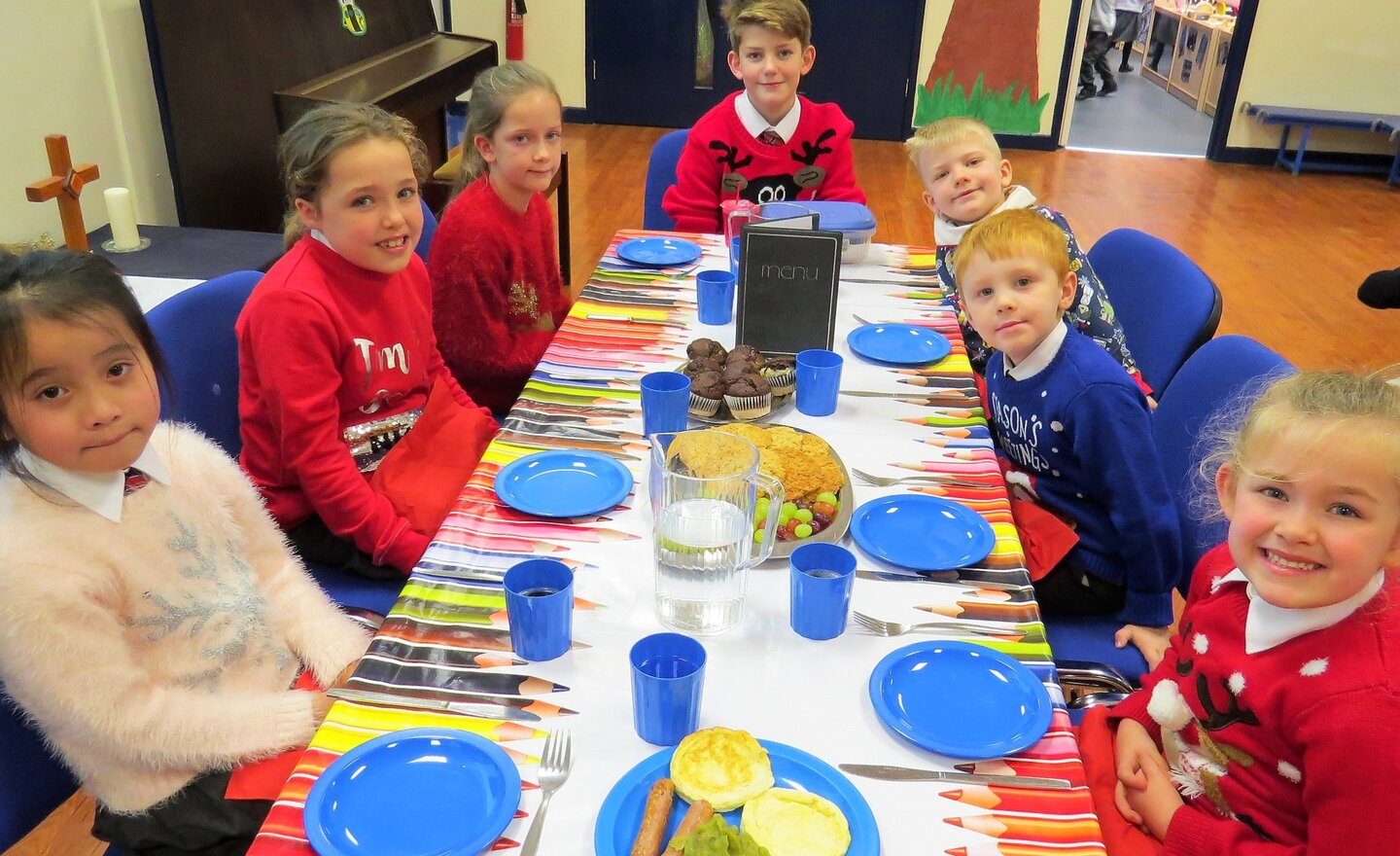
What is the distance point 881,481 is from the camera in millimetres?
Result: 1494

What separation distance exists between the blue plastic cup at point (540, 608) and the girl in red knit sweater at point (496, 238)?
1255 millimetres

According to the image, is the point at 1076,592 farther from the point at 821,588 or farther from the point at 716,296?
the point at 716,296

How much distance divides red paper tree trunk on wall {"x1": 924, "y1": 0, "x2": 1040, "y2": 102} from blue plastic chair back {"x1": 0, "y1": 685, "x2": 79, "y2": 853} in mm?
6426

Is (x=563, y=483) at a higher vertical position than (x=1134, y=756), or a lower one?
higher

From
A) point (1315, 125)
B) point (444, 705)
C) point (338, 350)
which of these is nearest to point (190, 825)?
point (444, 705)

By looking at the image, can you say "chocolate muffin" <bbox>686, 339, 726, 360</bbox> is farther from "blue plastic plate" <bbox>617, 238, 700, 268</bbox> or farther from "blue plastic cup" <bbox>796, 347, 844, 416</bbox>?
"blue plastic plate" <bbox>617, 238, 700, 268</bbox>

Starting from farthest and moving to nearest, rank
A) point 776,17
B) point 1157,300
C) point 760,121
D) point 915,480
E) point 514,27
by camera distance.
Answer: point 514,27 < point 760,121 < point 776,17 < point 1157,300 < point 915,480

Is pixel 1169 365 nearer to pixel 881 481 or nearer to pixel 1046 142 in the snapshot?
pixel 881 481

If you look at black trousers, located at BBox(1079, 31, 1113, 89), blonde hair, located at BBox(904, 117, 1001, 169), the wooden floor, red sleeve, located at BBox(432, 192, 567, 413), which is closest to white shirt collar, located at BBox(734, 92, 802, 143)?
blonde hair, located at BBox(904, 117, 1001, 169)

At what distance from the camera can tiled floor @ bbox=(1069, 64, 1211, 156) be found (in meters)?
6.91

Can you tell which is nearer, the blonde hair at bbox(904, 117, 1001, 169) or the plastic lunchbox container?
the blonde hair at bbox(904, 117, 1001, 169)

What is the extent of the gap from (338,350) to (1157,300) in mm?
1649

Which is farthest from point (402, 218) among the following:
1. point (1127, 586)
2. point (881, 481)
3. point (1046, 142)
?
point (1046, 142)

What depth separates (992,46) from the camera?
638cm
